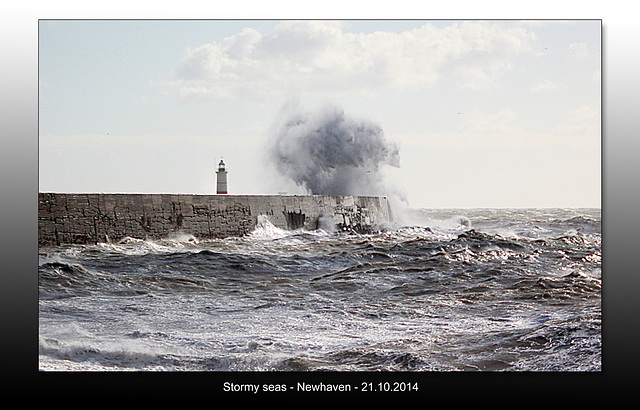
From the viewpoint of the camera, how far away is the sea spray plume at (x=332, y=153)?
4125 mm

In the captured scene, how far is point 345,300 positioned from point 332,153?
123 cm

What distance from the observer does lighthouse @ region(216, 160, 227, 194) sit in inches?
162

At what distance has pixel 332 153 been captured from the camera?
4863mm

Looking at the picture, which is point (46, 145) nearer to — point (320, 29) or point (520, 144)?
point (320, 29)

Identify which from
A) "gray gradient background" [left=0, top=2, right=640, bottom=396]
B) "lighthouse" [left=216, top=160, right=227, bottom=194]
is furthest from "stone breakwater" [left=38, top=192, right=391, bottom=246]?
"gray gradient background" [left=0, top=2, right=640, bottom=396]

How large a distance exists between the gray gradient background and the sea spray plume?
0.71 meters

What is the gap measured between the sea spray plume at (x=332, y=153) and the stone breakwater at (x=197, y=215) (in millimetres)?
108
